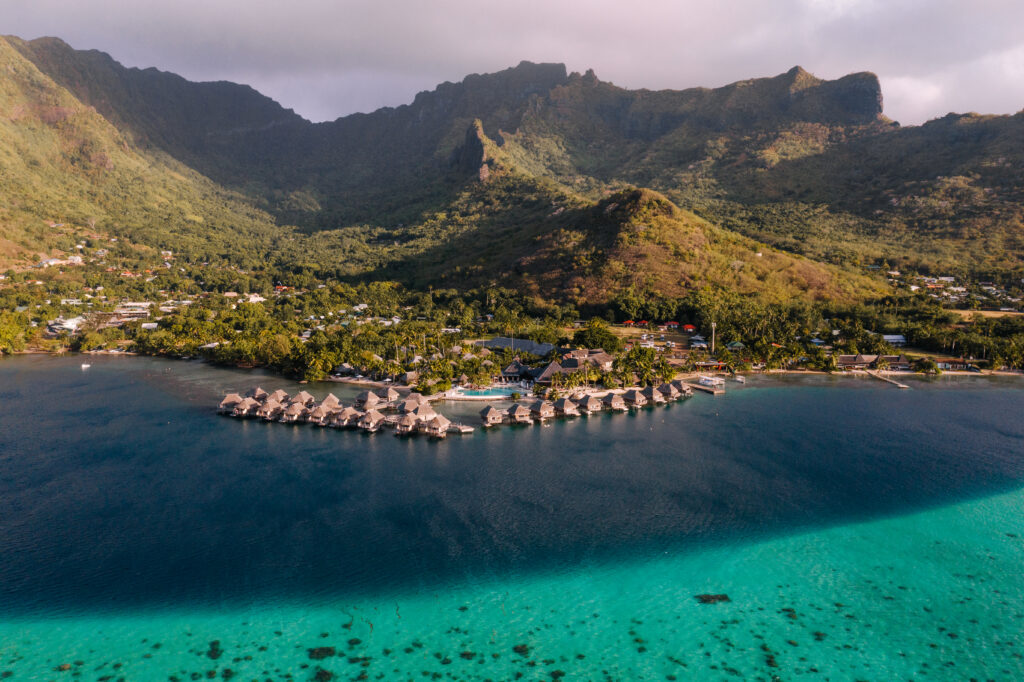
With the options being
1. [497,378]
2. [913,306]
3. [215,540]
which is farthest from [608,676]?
[913,306]

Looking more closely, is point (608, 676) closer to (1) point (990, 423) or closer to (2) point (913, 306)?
(1) point (990, 423)

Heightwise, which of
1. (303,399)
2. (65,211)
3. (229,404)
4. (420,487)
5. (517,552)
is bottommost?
(517,552)

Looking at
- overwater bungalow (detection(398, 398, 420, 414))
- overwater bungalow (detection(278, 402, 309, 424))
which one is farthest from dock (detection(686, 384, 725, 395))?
overwater bungalow (detection(278, 402, 309, 424))

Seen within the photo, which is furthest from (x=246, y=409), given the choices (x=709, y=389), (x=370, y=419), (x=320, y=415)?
(x=709, y=389)

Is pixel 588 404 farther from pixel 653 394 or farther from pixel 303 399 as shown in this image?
pixel 303 399

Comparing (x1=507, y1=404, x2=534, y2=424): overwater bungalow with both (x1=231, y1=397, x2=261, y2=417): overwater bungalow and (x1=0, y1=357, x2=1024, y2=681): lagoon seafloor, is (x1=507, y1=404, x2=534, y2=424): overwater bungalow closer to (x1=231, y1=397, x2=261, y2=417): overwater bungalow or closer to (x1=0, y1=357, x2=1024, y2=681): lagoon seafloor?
(x1=0, y1=357, x2=1024, y2=681): lagoon seafloor

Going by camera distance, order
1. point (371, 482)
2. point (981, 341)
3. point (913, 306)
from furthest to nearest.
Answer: point (913, 306)
point (981, 341)
point (371, 482)

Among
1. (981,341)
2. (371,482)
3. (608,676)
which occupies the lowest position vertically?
(608,676)
